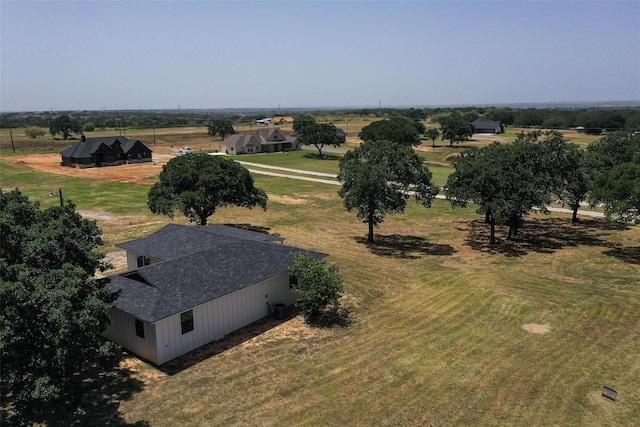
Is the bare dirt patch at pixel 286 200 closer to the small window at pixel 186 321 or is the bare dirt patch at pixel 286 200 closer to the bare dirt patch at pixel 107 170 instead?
the bare dirt patch at pixel 107 170

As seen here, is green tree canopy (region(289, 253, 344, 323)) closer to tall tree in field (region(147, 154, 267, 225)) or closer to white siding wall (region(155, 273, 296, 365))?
white siding wall (region(155, 273, 296, 365))

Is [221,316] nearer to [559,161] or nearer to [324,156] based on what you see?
[559,161]

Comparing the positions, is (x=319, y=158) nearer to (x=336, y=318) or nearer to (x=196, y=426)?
(x=336, y=318)

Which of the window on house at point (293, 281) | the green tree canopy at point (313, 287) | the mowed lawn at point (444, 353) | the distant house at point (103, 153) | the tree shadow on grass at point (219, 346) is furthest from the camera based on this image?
the distant house at point (103, 153)

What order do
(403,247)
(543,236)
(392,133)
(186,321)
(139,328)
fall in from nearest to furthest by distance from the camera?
(139,328)
(186,321)
(403,247)
(543,236)
(392,133)

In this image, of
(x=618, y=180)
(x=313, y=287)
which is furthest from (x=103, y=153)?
(x=618, y=180)

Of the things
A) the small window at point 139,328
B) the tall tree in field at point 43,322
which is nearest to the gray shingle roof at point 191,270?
the small window at point 139,328
